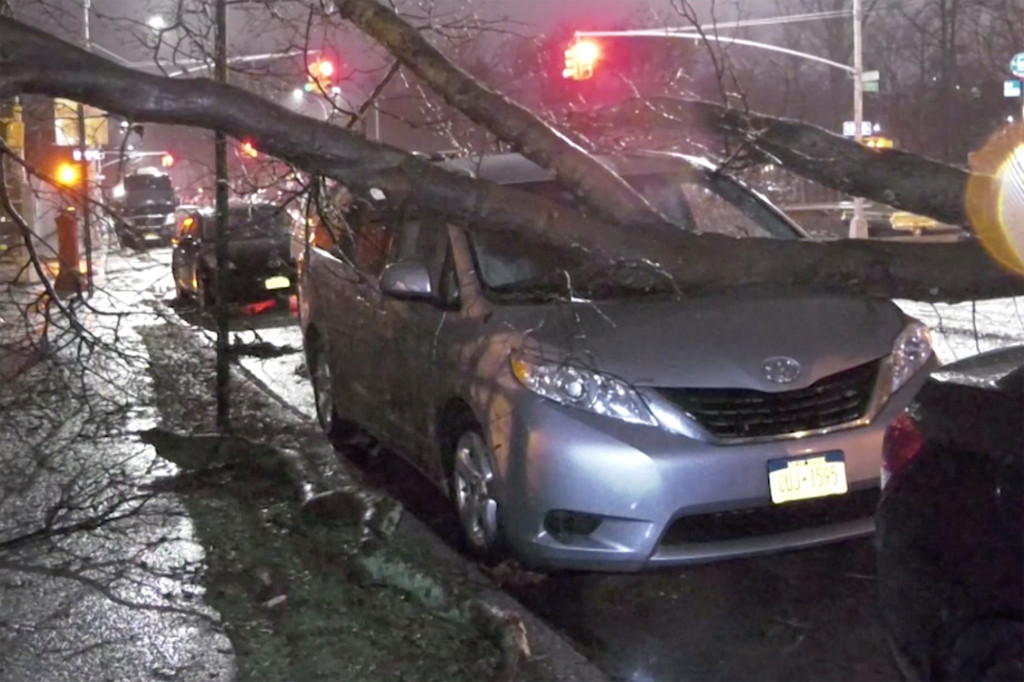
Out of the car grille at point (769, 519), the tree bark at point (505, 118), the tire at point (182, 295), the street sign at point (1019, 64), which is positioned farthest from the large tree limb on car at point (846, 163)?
the tire at point (182, 295)

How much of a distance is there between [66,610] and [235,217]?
24.6 ft

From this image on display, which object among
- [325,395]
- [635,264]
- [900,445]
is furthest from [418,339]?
[900,445]

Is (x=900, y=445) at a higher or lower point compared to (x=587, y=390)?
higher

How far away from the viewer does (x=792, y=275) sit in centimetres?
609

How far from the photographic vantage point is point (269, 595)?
5656mm

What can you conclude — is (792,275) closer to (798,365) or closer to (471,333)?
(798,365)

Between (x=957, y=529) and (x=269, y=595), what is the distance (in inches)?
121

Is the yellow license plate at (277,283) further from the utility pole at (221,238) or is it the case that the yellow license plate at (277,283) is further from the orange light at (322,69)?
the orange light at (322,69)

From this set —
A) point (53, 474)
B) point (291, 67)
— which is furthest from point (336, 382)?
point (291, 67)

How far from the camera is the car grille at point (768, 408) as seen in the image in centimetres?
537

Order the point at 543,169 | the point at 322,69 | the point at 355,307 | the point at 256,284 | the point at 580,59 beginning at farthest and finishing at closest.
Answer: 1. the point at 580,59
2. the point at 256,284
3. the point at 322,69
4. the point at 355,307
5. the point at 543,169

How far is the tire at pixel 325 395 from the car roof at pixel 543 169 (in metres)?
1.90

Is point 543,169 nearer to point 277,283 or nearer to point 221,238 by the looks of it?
point 221,238

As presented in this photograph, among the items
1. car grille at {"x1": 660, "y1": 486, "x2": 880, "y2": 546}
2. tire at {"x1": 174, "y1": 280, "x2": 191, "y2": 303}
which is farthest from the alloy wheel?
tire at {"x1": 174, "y1": 280, "x2": 191, "y2": 303}
